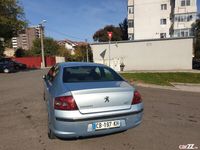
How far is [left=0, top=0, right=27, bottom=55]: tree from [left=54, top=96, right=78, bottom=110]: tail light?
2294 centimetres

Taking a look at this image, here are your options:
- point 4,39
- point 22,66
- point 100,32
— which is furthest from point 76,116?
point 100,32

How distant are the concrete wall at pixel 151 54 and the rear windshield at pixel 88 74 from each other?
18.0m

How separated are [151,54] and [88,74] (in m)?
19.9

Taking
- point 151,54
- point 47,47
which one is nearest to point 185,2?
point 151,54

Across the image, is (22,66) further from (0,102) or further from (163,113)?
(163,113)

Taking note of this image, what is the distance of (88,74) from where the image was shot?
513cm

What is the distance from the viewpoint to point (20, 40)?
15038 centimetres

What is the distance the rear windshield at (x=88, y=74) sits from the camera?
473 centimetres

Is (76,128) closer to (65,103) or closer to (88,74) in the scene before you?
(65,103)

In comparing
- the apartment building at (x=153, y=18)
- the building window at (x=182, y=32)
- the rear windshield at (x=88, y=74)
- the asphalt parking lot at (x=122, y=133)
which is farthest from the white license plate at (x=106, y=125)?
the apartment building at (x=153, y=18)

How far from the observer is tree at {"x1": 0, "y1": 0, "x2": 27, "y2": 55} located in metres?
24.4

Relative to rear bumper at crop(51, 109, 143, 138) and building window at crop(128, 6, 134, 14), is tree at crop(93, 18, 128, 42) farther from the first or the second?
rear bumper at crop(51, 109, 143, 138)

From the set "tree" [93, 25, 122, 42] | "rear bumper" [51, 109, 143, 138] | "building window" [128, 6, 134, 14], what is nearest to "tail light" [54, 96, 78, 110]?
"rear bumper" [51, 109, 143, 138]

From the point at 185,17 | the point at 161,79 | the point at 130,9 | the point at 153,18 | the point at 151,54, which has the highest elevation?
the point at 130,9
